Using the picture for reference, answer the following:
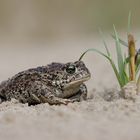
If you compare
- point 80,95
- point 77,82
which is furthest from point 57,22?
point 77,82

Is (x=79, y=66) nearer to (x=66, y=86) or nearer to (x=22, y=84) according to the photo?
(x=66, y=86)

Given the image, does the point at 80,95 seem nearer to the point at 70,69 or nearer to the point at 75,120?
the point at 70,69

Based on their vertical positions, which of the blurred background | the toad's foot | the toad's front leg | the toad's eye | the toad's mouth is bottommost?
the blurred background

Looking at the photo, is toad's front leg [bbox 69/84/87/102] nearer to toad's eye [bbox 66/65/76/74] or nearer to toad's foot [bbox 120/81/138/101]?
toad's eye [bbox 66/65/76/74]

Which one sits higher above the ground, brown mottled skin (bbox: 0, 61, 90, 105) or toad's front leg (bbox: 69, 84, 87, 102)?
brown mottled skin (bbox: 0, 61, 90, 105)

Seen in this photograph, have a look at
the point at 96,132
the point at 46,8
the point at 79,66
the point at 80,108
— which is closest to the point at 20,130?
the point at 96,132

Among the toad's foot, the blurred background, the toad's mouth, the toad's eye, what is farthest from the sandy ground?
the blurred background
